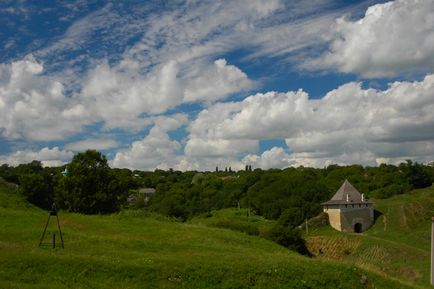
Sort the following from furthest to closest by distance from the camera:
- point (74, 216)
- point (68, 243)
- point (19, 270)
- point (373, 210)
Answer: point (373, 210)
point (74, 216)
point (68, 243)
point (19, 270)

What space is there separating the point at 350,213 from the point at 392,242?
15851 mm

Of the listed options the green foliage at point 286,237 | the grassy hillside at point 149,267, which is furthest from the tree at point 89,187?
the green foliage at point 286,237

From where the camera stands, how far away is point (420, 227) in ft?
208

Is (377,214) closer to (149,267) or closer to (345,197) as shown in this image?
(345,197)

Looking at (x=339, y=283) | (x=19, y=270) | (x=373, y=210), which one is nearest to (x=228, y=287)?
(x=339, y=283)

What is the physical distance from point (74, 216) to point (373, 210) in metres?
55.4

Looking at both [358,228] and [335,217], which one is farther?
[358,228]

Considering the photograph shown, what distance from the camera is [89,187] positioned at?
39.2 m

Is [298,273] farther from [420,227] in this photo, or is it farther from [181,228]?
[420,227]

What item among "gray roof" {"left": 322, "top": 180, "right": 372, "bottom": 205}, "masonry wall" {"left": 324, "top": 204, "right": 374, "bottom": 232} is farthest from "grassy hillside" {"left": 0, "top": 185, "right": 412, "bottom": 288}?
"gray roof" {"left": 322, "top": 180, "right": 372, "bottom": 205}

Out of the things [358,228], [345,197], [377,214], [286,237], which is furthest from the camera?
[377,214]

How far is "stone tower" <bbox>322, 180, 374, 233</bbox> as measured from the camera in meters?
69.2

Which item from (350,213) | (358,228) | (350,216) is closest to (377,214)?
(358,228)

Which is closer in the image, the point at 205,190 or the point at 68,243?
the point at 68,243
